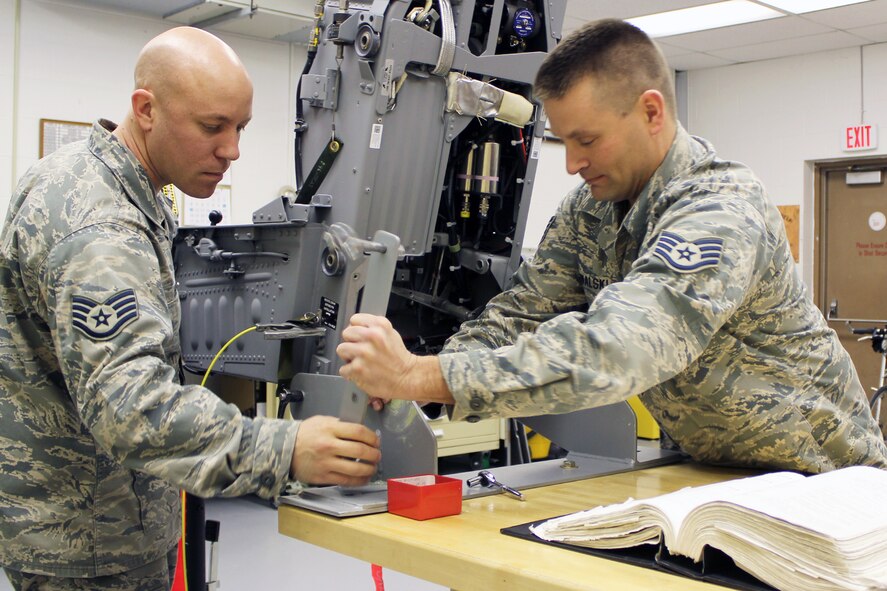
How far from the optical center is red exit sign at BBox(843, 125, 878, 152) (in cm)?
707

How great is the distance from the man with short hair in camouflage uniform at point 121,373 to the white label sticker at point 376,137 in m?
0.88

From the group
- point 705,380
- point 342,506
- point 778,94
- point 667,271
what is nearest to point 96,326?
point 342,506

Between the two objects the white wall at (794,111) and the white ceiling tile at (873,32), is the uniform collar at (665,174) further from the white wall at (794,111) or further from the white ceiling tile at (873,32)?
the white wall at (794,111)

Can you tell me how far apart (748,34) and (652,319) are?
20.7 feet

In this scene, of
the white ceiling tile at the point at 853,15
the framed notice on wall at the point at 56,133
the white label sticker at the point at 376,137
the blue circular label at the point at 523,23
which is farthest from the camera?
the white ceiling tile at the point at 853,15

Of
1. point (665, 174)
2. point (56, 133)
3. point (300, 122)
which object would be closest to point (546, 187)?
point (56, 133)

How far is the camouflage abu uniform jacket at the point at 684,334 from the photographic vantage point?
1.31 m

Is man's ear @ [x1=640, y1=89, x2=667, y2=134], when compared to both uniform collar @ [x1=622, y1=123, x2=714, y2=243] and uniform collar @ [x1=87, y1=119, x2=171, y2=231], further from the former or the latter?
uniform collar @ [x1=87, y1=119, x2=171, y2=231]

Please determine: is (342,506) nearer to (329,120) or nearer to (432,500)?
(432,500)

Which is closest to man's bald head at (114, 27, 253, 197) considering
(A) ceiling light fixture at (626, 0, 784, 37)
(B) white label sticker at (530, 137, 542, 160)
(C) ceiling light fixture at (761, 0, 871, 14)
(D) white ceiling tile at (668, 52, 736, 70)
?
(B) white label sticker at (530, 137, 542, 160)

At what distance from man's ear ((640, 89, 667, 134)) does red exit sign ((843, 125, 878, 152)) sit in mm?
6299

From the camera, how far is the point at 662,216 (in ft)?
4.97

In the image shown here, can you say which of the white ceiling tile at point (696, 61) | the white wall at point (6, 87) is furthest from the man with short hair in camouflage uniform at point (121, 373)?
the white ceiling tile at point (696, 61)

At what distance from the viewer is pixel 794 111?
24.7ft
